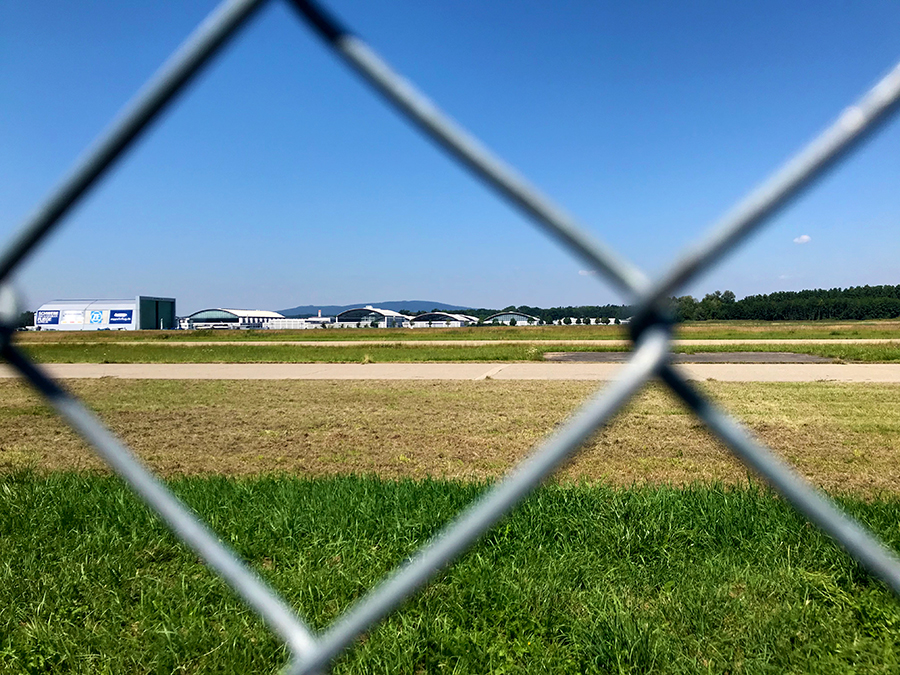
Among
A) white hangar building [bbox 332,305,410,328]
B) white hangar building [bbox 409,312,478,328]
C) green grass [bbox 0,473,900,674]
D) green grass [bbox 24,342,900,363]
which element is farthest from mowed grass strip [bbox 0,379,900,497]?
white hangar building [bbox 332,305,410,328]

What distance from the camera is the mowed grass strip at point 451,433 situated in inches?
192

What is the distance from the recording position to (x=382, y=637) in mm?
2098

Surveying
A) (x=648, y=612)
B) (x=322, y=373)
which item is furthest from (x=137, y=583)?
(x=322, y=373)

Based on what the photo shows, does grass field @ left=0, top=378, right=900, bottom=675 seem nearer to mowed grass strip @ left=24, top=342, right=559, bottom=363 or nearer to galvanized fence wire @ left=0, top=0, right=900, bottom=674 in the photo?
galvanized fence wire @ left=0, top=0, right=900, bottom=674

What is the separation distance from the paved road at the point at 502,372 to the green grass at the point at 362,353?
83.8 inches

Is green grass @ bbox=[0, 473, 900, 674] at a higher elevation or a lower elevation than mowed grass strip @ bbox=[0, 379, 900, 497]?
higher

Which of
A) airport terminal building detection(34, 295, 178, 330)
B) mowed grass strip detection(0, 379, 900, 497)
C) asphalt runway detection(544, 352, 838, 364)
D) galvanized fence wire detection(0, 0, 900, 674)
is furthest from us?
airport terminal building detection(34, 295, 178, 330)

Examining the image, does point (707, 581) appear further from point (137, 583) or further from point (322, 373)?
point (322, 373)

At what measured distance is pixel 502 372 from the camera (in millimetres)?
14203

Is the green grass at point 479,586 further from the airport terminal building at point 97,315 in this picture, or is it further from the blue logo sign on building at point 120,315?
the blue logo sign on building at point 120,315

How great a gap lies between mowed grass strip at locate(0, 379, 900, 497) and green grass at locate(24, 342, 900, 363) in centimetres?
848

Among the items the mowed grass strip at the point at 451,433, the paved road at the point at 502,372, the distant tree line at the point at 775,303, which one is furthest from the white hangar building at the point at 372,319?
the distant tree line at the point at 775,303

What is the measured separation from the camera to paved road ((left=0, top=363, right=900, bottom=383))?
12.3m

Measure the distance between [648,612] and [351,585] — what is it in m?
1.12
